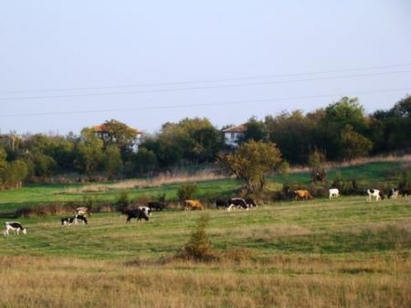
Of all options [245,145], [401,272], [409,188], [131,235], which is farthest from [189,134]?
[401,272]

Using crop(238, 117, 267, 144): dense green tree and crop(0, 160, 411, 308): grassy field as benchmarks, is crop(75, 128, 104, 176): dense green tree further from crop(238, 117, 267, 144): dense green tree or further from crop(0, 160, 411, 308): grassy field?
crop(0, 160, 411, 308): grassy field

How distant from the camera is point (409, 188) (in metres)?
47.4

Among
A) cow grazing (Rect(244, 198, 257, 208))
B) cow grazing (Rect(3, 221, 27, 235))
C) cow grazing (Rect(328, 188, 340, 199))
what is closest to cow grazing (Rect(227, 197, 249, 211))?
cow grazing (Rect(244, 198, 257, 208))

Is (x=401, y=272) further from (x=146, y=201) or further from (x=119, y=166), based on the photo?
(x=119, y=166)

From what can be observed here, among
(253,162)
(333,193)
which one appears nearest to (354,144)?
(253,162)

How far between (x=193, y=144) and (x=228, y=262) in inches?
3047

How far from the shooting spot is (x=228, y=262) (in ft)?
73.4

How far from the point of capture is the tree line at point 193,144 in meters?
79.7

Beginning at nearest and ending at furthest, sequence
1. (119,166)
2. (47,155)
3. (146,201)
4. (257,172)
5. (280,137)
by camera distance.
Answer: (146,201), (257,172), (280,137), (119,166), (47,155)

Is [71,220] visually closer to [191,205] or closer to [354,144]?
[191,205]

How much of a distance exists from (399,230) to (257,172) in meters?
29.0

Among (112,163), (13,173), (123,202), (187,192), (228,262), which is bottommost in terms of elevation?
(228,262)

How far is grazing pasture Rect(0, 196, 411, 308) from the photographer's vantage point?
13845 millimetres

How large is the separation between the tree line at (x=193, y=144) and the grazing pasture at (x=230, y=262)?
1440 inches
